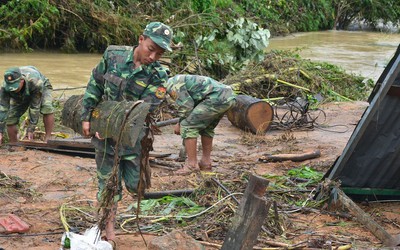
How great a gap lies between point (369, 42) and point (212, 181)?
80.9 feet

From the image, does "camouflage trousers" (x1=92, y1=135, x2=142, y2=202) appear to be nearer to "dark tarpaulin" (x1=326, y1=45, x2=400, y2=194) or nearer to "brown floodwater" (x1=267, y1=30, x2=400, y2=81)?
"dark tarpaulin" (x1=326, y1=45, x2=400, y2=194)

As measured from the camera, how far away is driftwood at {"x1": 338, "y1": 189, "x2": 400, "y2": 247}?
5277 millimetres

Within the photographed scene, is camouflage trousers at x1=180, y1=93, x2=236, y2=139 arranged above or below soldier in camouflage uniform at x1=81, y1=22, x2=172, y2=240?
below

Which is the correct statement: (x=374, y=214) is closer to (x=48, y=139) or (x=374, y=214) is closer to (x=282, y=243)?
(x=282, y=243)

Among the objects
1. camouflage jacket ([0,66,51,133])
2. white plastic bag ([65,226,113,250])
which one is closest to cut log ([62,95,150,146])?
white plastic bag ([65,226,113,250])

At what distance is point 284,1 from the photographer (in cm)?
2970

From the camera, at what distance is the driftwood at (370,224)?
5277 mm

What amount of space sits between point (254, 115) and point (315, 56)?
43.2 ft

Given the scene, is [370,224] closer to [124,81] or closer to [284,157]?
[124,81]

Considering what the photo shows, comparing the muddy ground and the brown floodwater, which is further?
the brown floodwater

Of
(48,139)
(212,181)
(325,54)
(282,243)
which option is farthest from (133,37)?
(282,243)

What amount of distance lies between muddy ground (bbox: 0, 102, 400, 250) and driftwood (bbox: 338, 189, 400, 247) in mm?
68

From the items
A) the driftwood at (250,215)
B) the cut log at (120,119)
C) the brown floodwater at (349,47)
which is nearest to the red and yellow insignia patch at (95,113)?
the cut log at (120,119)

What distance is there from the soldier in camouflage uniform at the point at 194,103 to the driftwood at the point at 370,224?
6.87 feet
